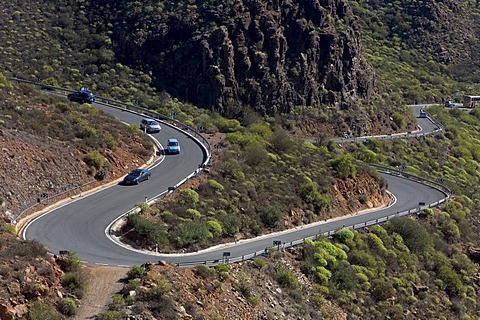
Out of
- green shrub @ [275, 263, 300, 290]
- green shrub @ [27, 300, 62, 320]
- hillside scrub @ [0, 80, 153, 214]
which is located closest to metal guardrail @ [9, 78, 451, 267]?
green shrub @ [275, 263, 300, 290]

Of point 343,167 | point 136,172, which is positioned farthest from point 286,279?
point 343,167

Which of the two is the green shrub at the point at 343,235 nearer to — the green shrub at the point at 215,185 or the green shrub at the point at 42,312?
the green shrub at the point at 215,185

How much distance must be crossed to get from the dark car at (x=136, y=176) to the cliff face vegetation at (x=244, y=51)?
2795 centimetres

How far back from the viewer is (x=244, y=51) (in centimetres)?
6825

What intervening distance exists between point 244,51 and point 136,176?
32.8 meters

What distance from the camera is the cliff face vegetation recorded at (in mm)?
67250

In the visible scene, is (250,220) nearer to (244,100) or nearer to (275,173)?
(275,173)

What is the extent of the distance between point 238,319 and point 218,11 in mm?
50193

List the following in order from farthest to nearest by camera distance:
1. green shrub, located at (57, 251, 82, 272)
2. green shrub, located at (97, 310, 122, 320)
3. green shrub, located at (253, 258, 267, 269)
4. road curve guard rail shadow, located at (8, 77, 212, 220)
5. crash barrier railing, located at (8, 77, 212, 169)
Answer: crash barrier railing, located at (8, 77, 212, 169)
road curve guard rail shadow, located at (8, 77, 212, 220)
green shrub, located at (253, 258, 267, 269)
green shrub, located at (57, 251, 82, 272)
green shrub, located at (97, 310, 122, 320)

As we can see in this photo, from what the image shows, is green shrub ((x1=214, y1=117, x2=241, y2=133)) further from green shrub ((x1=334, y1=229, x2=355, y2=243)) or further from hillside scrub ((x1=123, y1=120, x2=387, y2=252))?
green shrub ((x1=334, y1=229, x2=355, y2=243))

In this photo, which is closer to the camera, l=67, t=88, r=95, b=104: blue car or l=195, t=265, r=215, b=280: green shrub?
l=195, t=265, r=215, b=280: green shrub

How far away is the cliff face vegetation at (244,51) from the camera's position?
221ft

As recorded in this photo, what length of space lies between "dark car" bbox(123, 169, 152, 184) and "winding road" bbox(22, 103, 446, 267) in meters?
0.29

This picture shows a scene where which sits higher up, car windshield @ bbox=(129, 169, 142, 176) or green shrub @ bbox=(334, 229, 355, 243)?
car windshield @ bbox=(129, 169, 142, 176)
